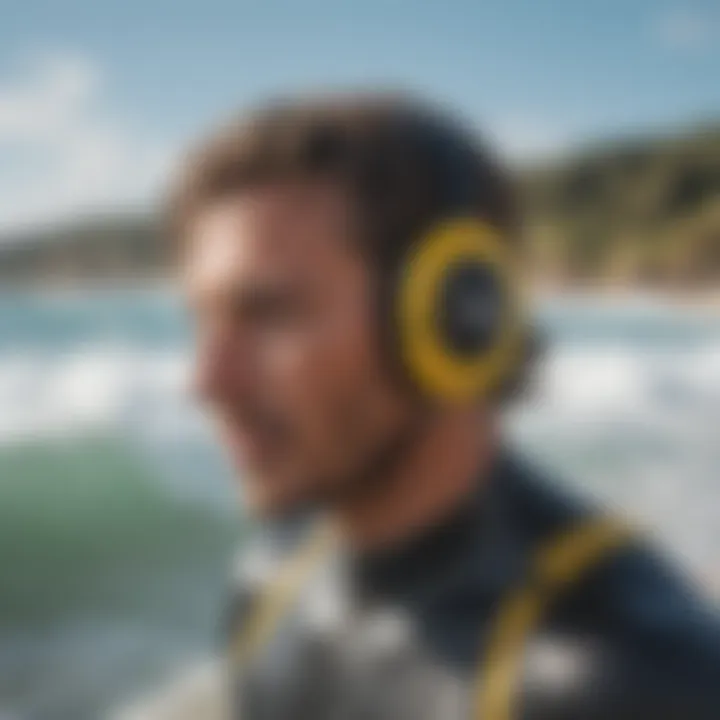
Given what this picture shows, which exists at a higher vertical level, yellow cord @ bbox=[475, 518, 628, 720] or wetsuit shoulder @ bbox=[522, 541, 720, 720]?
yellow cord @ bbox=[475, 518, 628, 720]

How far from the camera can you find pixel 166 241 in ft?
3.31

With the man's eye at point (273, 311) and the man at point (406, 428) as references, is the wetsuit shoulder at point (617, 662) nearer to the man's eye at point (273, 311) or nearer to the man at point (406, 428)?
the man at point (406, 428)

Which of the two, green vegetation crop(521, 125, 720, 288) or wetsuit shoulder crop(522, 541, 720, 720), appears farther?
green vegetation crop(521, 125, 720, 288)

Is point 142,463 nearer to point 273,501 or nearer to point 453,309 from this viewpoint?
point 273,501

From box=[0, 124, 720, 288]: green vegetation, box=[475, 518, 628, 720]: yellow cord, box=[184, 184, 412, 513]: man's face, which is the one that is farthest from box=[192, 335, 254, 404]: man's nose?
box=[475, 518, 628, 720]: yellow cord

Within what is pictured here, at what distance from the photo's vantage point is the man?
0.87m

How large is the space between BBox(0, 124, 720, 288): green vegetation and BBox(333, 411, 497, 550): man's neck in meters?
0.19

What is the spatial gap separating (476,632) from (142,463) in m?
0.36

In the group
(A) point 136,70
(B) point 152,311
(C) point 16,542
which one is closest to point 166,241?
(B) point 152,311

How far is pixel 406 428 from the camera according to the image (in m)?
0.93

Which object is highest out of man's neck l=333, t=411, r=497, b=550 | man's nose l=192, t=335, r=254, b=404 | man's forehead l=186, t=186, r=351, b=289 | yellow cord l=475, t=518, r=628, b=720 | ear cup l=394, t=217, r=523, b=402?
man's forehead l=186, t=186, r=351, b=289

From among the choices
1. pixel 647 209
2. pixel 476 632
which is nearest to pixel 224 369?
pixel 476 632

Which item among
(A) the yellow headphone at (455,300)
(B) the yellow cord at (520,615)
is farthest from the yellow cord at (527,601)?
(A) the yellow headphone at (455,300)

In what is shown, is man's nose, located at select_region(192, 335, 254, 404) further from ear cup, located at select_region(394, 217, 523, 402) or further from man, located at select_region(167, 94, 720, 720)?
ear cup, located at select_region(394, 217, 523, 402)
